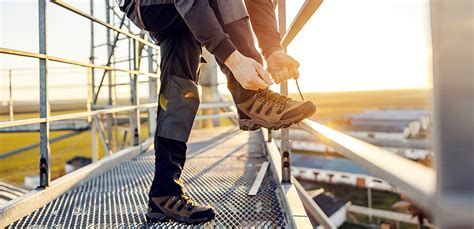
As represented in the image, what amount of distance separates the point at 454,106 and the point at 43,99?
50.8 inches

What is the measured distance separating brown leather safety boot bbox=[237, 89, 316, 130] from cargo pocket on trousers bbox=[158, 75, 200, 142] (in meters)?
0.15

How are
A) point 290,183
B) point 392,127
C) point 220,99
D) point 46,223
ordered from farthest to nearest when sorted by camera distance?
point 392,127 → point 220,99 → point 290,183 → point 46,223

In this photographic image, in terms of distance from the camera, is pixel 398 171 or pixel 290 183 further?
pixel 290 183

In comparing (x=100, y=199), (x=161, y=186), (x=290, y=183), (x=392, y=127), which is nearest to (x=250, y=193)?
(x=290, y=183)

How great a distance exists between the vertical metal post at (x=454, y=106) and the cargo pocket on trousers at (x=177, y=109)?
0.76 metres

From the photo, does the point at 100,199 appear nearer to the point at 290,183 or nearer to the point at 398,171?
the point at 290,183

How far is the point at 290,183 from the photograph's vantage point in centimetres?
114

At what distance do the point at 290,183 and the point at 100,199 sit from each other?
70 cm

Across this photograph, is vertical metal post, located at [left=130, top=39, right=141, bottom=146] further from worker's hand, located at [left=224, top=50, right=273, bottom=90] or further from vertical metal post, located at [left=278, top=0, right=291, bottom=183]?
worker's hand, located at [left=224, top=50, right=273, bottom=90]

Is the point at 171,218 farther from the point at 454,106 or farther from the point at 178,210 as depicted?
the point at 454,106

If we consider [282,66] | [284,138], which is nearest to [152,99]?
[284,138]

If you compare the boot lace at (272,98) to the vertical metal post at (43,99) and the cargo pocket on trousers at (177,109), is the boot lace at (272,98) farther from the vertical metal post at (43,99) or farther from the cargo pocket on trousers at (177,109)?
the vertical metal post at (43,99)

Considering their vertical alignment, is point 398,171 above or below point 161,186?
above

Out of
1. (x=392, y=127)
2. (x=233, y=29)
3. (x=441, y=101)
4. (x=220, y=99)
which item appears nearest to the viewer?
(x=441, y=101)
